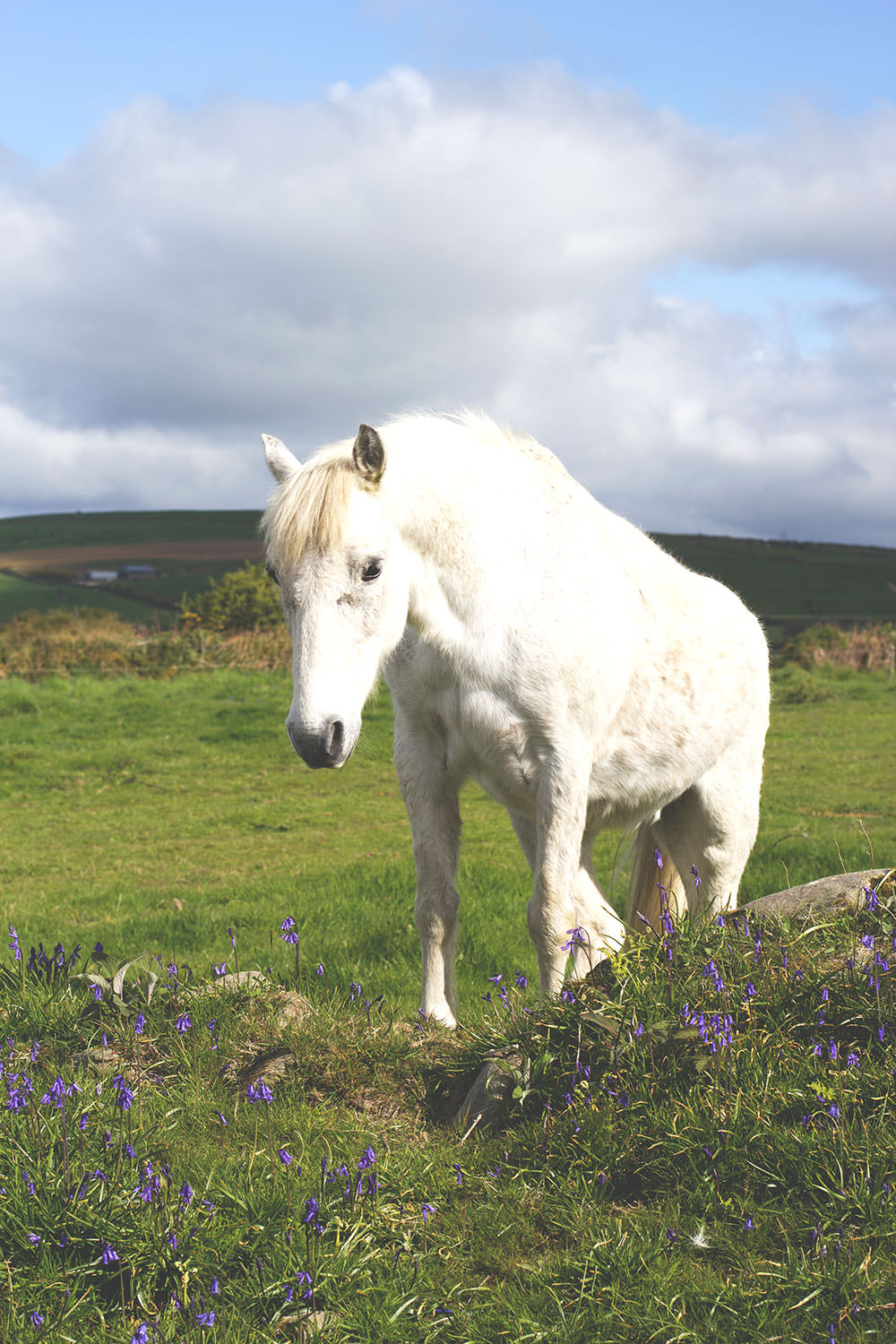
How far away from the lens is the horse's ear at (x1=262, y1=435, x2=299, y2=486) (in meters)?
4.59

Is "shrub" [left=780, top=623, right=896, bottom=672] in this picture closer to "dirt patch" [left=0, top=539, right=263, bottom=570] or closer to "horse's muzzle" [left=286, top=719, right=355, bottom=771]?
"horse's muzzle" [left=286, top=719, right=355, bottom=771]

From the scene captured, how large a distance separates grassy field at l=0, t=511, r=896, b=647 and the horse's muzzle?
109 ft

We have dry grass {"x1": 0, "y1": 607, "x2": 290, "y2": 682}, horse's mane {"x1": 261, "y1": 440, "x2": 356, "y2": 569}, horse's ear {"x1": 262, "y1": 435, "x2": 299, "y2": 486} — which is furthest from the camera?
dry grass {"x1": 0, "y1": 607, "x2": 290, "y2": 682}

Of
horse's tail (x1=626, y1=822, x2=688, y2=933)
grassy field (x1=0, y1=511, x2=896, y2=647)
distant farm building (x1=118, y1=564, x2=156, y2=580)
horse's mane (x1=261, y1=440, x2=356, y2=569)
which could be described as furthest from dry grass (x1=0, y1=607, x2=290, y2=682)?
distant farm building (x1=118, y1=564, x2=156, y2=580)

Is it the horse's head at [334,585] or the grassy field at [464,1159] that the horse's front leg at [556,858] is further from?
the horse's head at [334,585]

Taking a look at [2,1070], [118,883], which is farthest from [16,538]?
[2,1070]

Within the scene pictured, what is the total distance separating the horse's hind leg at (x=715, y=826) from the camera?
5859 mm

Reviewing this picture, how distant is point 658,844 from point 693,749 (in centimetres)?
91

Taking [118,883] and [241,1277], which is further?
[118,883]

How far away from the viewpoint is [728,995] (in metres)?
3.70

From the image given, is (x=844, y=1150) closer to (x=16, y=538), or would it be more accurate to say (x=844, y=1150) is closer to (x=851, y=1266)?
(x=851, y=1266)

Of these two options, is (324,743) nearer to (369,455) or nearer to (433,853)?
(433,853)

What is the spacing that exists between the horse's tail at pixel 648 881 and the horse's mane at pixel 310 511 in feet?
9.74

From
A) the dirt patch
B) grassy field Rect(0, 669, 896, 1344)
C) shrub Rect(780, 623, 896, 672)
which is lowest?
grassy field Rect(0, 669, 896, 1344)
